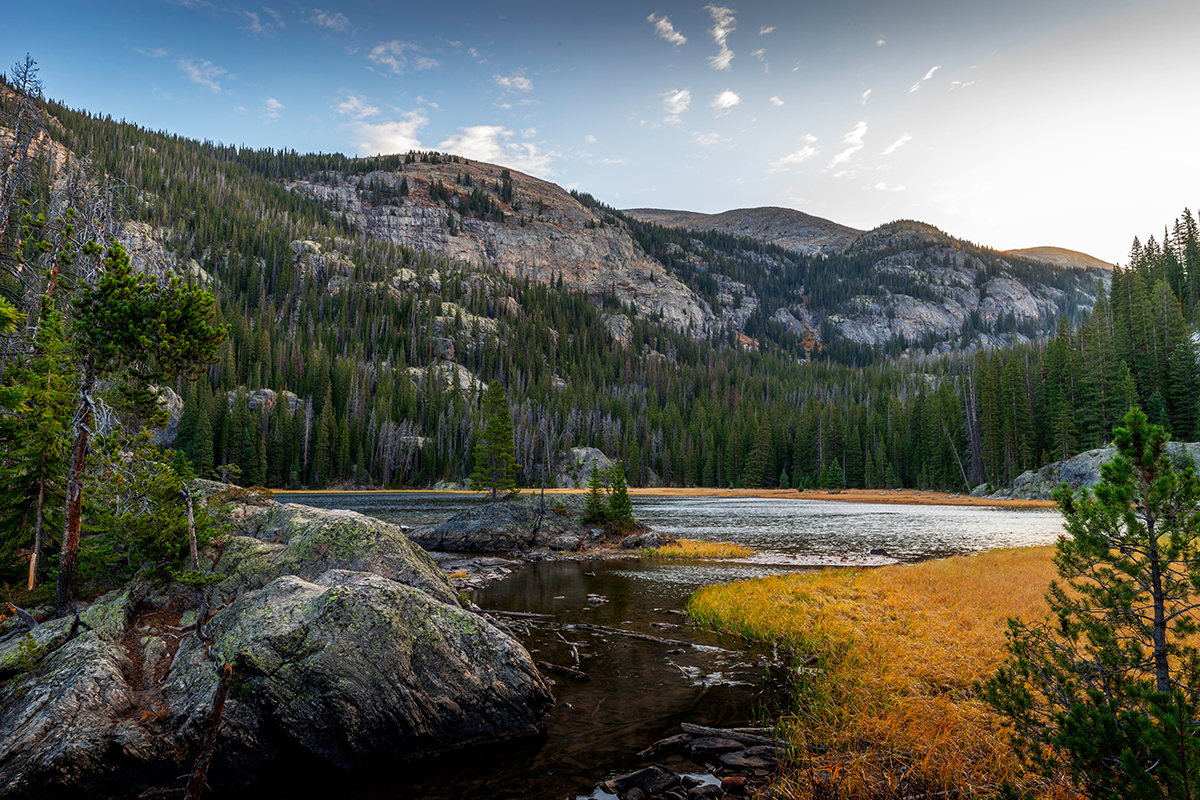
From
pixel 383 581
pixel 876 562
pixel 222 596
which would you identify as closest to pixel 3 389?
pixel 222 596

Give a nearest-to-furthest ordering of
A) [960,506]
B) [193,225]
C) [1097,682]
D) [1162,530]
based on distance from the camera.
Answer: [1162,530], [1097,682], [960,506], [193,225]

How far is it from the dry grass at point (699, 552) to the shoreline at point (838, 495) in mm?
35460

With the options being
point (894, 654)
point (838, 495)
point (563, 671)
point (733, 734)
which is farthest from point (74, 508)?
point (838, 495)

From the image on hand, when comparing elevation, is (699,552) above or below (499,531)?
below

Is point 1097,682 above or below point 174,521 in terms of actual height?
below

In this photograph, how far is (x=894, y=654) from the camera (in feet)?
44.3

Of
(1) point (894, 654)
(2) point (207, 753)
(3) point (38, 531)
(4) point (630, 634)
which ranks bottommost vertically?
(4) point (630, 634)

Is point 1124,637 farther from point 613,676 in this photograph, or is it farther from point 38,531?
point 38,531

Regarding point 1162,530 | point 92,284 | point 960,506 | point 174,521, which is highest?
point 92,284

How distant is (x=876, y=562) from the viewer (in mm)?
30406

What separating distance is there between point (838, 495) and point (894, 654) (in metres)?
90.8

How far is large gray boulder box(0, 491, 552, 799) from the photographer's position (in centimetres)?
858

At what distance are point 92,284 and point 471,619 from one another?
37.0 ft

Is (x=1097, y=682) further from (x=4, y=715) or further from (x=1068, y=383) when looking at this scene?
(x=1068, y=383)
